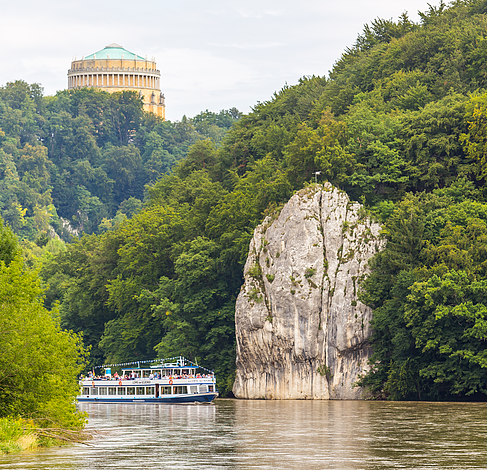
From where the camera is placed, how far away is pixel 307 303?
84.6 meters

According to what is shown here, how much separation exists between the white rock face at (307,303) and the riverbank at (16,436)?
42.3 m

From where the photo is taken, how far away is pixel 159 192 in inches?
4852

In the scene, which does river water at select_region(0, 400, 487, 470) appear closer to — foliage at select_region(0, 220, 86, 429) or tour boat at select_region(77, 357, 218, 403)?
foliage at select_region(0, 220, 86, 429)

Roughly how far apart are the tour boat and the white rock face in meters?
4.02

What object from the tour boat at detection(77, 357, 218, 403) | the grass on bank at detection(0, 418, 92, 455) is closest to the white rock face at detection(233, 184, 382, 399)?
the tour boat at detection(77, 357, 218, 403)

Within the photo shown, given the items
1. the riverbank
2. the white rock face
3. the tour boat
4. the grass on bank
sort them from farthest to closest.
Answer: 1. the tour boat
2. the white rock face
3. the grass on bank
4. the riverbank

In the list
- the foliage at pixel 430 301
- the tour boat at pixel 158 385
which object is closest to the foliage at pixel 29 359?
the foliage at pixel 430 301

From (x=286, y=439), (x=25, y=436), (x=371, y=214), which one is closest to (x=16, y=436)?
(x=25, y=436)

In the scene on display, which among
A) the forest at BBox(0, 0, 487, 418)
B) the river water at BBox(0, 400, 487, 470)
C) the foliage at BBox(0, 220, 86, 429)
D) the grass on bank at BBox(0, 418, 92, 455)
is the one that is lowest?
the river water at BBox(0, 400, 487, 470)

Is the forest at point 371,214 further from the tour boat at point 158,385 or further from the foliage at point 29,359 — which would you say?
the foliage at point 29,359

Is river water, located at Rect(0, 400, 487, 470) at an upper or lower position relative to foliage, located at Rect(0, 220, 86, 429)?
lower

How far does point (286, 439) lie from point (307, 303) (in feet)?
118

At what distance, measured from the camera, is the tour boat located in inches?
3349

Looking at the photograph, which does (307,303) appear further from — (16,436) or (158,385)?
(16,436)
